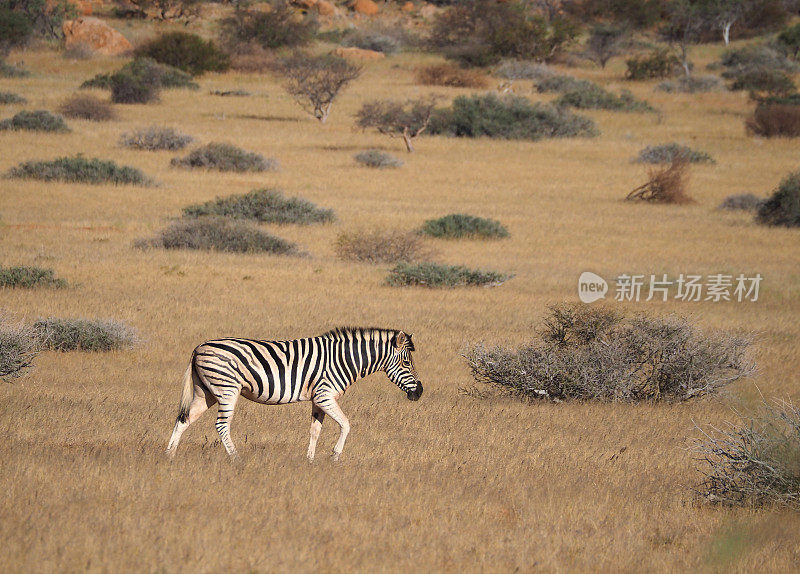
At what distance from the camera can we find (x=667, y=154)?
41.0 meters

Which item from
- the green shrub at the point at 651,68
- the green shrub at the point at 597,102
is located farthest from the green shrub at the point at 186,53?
the green shrub at the point at 651,68

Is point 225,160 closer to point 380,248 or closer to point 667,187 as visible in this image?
point 380,248

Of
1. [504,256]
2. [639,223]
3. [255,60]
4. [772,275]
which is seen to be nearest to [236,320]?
[504,256]

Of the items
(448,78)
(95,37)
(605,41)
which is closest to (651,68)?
(605,41)

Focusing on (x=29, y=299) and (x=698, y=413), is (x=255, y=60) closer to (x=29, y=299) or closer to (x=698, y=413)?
(x=29, y=299)

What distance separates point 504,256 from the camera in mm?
25297

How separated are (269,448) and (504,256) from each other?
57.0 feet

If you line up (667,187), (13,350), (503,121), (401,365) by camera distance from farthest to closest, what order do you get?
(503,121) → (667,187) → (13,350) → (401,365)

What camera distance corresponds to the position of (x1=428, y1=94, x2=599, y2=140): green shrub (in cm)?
4678

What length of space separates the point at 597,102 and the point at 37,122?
29.9 metres

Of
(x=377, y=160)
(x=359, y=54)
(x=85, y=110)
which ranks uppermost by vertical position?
(x=377, y=160)

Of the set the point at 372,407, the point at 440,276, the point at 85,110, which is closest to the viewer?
the point at 372,407

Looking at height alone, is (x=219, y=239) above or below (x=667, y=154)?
above

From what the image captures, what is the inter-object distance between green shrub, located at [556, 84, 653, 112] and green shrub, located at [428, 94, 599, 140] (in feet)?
21.8
